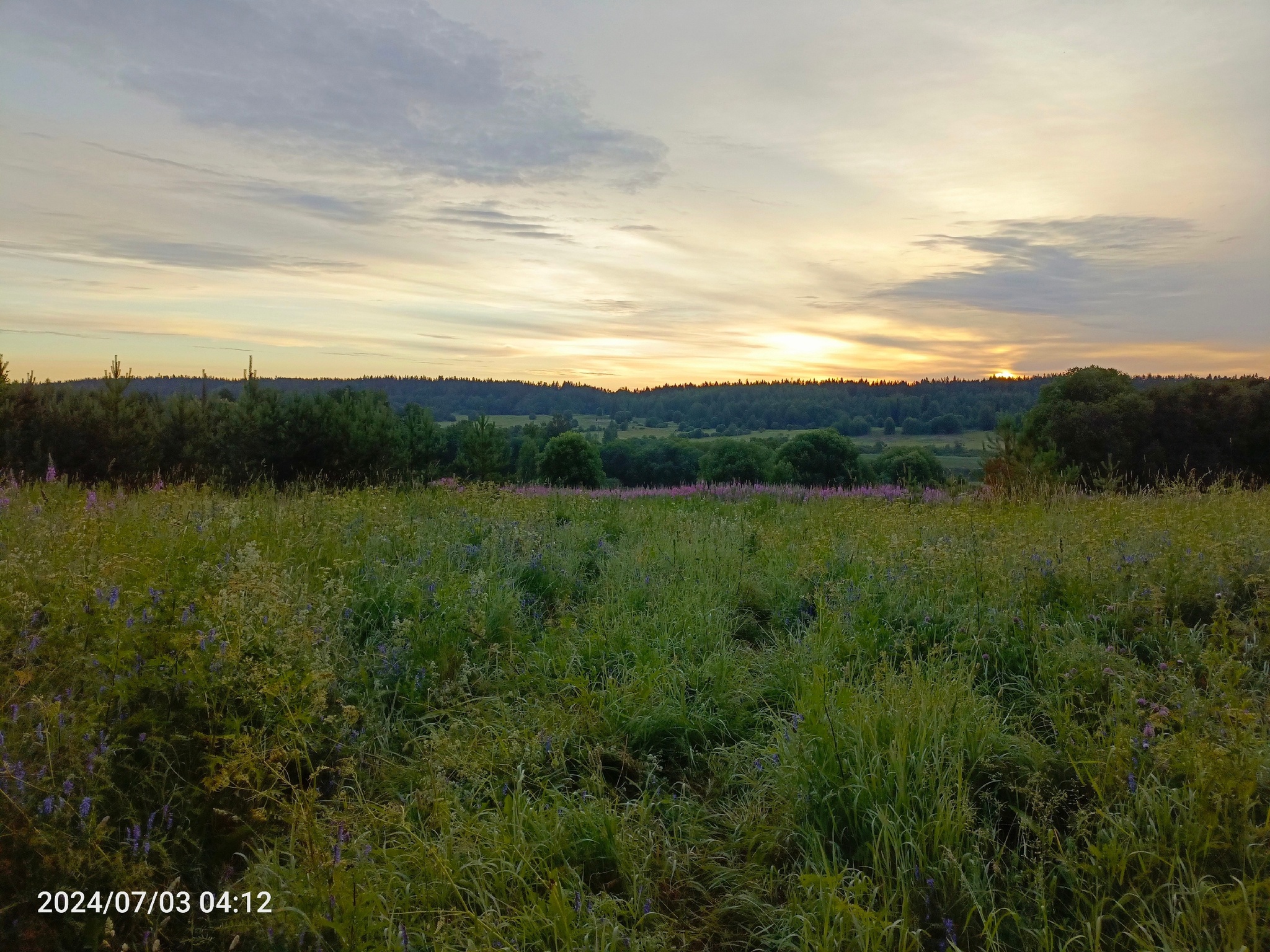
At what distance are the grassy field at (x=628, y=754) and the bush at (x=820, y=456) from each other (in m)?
34.4

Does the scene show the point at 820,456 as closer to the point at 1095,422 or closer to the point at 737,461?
the point at 737,461

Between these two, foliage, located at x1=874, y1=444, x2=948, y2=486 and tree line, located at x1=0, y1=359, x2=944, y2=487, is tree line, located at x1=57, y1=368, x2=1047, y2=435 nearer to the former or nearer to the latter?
foliage, located at x1=874, y1=444, x2=948, y2=486

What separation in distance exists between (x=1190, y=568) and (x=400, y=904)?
5405 millimetres

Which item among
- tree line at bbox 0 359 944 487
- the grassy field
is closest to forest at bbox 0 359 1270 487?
tree line at bbox 0 359 944 487

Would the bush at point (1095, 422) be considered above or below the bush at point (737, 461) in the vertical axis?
above

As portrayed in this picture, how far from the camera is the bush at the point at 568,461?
3334 cm

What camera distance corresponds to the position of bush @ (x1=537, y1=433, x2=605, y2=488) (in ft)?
109

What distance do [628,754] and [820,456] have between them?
38530 millimetres

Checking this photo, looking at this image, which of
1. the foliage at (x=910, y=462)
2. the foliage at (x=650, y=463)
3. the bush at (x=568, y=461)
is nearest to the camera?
the bush at (x=568, y=461)

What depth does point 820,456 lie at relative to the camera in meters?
40.6

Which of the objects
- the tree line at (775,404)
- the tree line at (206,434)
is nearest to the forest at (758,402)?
the tree line at (775,404)

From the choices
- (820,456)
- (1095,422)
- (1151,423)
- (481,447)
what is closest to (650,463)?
(820,456)

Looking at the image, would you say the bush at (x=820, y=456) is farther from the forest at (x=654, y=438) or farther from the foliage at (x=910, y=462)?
the foliage at (x=910, y=462)

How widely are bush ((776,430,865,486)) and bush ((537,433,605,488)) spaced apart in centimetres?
1202
